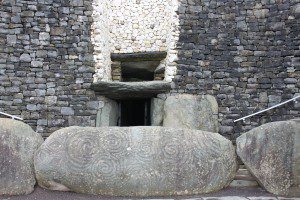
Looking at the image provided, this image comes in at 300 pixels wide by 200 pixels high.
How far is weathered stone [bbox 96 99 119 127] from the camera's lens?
6747 millimetres

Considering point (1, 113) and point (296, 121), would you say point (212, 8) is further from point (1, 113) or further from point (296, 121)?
point (1, 113)

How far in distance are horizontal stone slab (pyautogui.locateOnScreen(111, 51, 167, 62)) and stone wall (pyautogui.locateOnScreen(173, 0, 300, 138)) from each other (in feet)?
1.71

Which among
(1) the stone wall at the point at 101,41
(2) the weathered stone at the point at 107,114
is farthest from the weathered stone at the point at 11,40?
(2) the weathered stone at the point at 107,114

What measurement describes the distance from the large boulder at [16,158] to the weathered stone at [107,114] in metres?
2.86

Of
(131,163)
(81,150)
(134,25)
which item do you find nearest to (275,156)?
(131,163)

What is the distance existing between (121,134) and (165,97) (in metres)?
3.10

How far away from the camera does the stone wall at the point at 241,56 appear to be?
22.0 feet

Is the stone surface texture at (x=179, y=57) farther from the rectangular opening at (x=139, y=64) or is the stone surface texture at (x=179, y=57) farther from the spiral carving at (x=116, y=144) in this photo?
the spiral carving at (x=116, y=144)

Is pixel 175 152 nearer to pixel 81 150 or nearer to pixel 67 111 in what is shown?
pixel 81 150

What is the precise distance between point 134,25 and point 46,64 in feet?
7.03

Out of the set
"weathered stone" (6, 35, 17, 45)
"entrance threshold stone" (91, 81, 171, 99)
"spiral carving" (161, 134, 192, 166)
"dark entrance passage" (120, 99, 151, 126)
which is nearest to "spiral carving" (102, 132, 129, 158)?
"spiral carving" (161, 134, 192, 166)

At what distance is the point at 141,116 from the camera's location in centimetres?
980

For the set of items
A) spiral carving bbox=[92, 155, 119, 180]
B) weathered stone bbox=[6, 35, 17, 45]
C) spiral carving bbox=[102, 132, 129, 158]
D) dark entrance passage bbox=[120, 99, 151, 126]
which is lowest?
dark entrance passage bbox=[120, 99, 151, 126]

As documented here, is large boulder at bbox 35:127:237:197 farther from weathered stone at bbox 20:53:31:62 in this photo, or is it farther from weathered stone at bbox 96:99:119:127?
weathered stone at bbox 20:53:31:62
